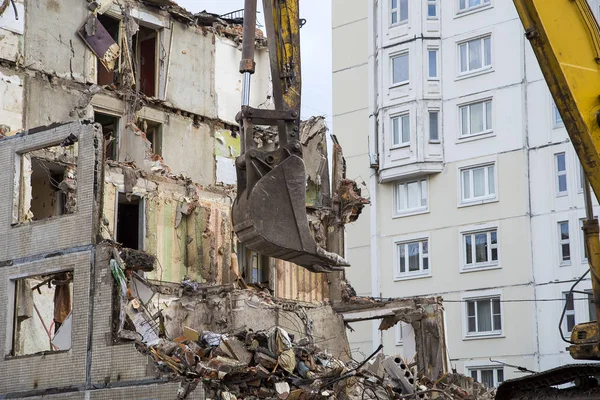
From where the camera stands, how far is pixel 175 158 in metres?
29.0

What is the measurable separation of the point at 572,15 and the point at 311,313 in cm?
1921

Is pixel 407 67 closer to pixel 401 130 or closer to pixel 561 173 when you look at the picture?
pixel 401 130

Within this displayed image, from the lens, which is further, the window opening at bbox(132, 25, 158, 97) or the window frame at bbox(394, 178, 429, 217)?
the window frame at bbox(394, 178, 429, 217)

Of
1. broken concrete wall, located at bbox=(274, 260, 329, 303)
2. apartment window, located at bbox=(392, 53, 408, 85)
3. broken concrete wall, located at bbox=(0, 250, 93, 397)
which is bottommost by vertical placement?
broken concrete wall, located at bbox=(0, 250, 93, 397)

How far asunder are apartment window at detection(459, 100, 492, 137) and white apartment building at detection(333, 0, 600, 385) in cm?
5

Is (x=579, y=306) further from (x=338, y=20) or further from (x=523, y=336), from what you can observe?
(x=338, y=20)

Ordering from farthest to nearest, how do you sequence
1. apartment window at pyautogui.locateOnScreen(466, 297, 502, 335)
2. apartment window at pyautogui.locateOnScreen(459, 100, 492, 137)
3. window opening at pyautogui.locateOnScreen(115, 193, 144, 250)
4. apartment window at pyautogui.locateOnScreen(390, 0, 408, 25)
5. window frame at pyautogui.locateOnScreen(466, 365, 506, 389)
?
apartment window at pyautogui.locateOnScreen(390, 0, 408, 25)
apartment window at pyautogui.locateOnScreen(459, 100, 492, 137)
apartment window at pyautogui.locateOnScreen(466, 297, 502, 335)
window frame at pyautogui.locateOnScreen(466, 365, 506, 389)
window opening at pyautogui.locateOnScreen(115, 193, 144, 250)

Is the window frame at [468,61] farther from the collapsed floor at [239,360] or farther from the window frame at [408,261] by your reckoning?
the collapsed floor at [239,360]

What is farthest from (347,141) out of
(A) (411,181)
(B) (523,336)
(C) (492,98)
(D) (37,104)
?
(D) (37,104)

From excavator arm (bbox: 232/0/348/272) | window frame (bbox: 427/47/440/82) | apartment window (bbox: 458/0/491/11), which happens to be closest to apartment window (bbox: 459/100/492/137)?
window frame (bbox: 427/47/440/82)

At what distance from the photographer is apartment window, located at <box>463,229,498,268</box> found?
133ft

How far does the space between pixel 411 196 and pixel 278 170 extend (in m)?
31.5

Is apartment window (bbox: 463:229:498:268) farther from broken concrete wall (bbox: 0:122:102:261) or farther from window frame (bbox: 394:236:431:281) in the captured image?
broken concrete wall (bbox: 0:122:102:261)

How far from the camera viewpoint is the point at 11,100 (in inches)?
994
